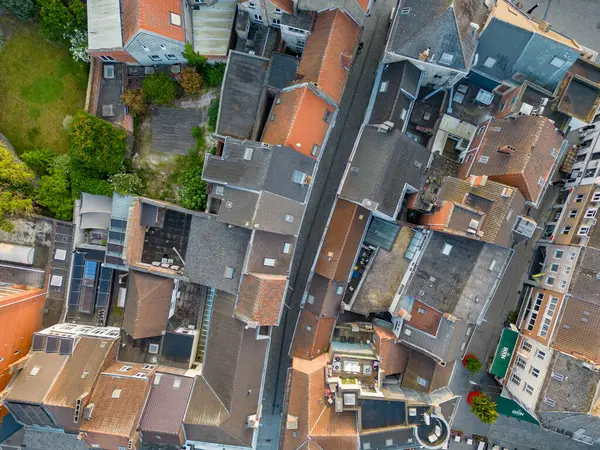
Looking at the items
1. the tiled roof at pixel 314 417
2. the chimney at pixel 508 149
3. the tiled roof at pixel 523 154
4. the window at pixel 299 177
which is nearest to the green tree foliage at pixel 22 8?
the window at pixel 299 177

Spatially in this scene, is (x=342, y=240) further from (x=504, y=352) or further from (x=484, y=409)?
(x=484, y=409)

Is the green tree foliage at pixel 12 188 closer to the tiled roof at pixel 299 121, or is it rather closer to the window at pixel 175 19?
the window at pixel 175 19

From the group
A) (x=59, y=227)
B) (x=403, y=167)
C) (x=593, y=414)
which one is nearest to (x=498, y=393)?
(x=593, y=414)

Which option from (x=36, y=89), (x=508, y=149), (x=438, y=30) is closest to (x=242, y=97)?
(x=438, y=30)

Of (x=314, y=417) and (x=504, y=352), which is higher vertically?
(x=504, y=352)

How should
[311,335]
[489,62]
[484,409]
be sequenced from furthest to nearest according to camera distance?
[484,409], [311,335], [489,62]

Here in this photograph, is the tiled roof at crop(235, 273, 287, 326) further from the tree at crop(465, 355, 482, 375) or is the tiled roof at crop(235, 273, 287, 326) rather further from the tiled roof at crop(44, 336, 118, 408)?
the tree at crop(465, 355, 482, 375)

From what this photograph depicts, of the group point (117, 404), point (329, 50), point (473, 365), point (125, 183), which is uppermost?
point (329, 50)
